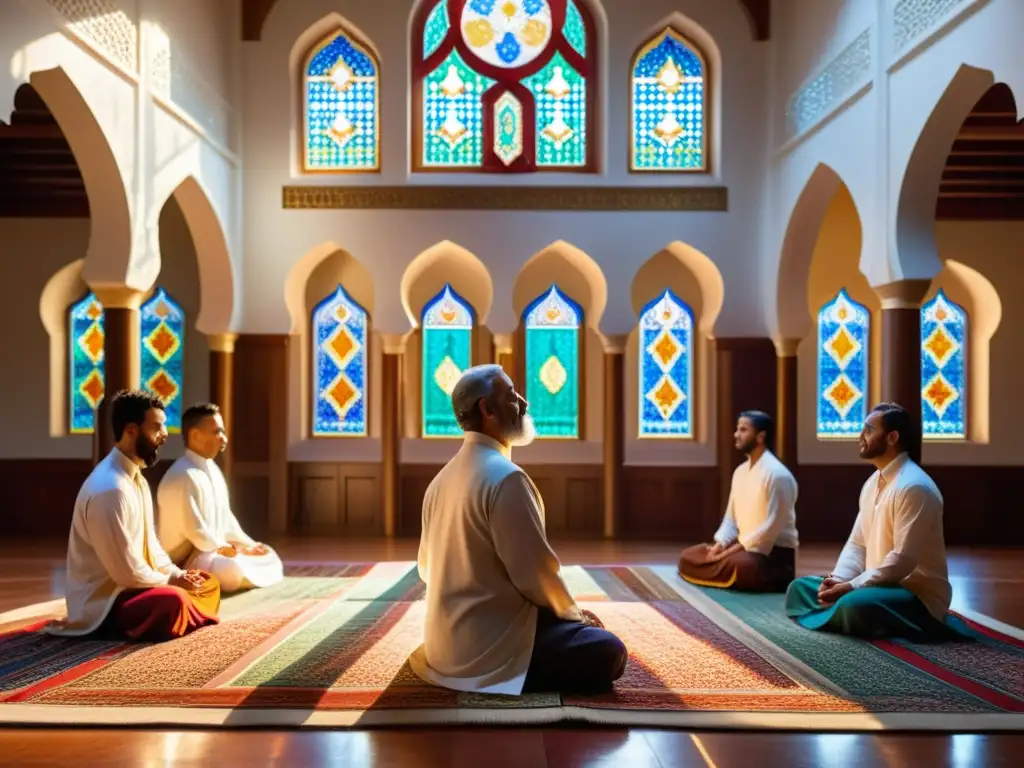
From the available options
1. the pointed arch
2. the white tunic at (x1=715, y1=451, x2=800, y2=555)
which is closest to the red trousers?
the white tunic at (x1=715, y1=451, x2=800, y2=555)

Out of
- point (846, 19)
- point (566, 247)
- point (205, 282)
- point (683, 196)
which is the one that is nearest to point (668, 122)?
point (683, 196)

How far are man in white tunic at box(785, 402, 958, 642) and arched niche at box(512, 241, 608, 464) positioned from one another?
19.4 ft

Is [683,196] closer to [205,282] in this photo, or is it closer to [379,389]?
[379,389]

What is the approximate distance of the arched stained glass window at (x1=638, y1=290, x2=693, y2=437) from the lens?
11.9m

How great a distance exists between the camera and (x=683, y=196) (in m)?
10.9

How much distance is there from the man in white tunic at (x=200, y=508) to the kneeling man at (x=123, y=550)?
105 cm

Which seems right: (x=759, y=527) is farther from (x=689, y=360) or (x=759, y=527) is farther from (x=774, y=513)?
(x=689, y=360)

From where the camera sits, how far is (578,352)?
472 inches

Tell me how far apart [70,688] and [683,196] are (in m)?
8.15

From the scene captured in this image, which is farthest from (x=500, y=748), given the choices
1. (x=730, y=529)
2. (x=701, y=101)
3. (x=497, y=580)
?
(x=701, y=101)

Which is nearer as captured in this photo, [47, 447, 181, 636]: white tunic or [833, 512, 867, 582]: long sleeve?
[47, 447, 181, 636]: white tunic

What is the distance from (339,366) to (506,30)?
14.0 ft

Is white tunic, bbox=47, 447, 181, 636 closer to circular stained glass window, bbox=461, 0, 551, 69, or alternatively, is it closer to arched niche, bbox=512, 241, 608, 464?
arched niche, bbox=512, 241, 608, 464

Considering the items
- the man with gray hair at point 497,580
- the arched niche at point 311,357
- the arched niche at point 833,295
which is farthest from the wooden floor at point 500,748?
the arched niche at point 833,295
